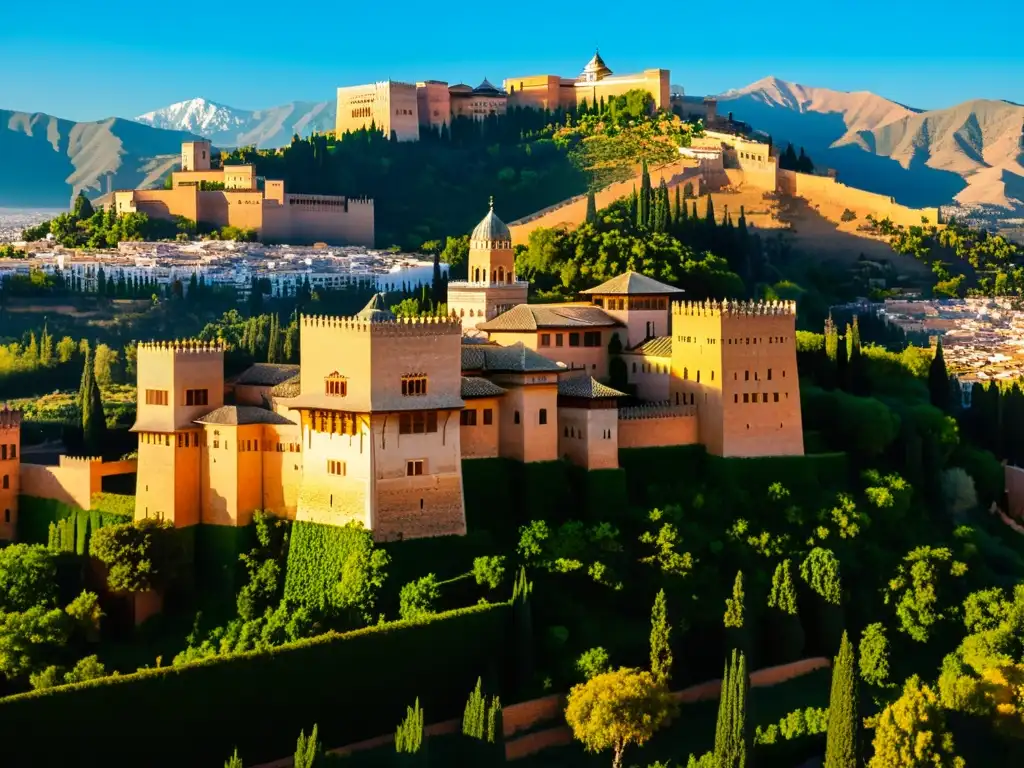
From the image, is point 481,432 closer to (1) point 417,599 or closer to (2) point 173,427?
(1) point 417,599

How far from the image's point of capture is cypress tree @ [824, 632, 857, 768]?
3991 cm

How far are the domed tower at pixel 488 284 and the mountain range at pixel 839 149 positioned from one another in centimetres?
9789

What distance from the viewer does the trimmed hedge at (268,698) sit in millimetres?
37781

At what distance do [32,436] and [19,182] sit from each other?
117 m

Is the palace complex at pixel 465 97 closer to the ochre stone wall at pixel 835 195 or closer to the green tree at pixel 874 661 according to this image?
the ochre stone wall at pixel 835 195

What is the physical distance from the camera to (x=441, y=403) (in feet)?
148

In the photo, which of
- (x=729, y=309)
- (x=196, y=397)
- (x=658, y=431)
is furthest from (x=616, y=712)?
(x=729, y=309)

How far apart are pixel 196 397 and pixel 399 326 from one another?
5.73 m

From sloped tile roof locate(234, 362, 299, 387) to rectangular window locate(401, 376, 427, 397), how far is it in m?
4.61

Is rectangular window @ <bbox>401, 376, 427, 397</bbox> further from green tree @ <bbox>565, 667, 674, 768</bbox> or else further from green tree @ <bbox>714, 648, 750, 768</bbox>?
green tree @ <bbox>714, 648, 750, 768</bbox>

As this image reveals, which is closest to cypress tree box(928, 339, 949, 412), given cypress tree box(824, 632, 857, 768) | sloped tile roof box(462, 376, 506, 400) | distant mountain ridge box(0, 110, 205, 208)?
sloped tile roof box(462, 376, 506, 400)

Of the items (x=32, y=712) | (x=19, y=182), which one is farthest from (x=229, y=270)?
(x=19, y=182)

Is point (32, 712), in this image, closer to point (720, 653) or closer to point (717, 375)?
point (720, 653)

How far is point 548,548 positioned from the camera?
46219 mm
